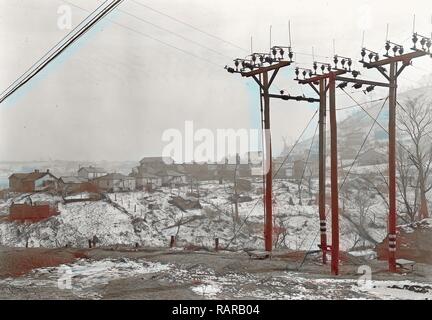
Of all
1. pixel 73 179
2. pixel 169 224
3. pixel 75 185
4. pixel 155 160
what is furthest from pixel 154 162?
pixel 169 224

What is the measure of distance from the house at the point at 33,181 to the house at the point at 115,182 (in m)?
7.53

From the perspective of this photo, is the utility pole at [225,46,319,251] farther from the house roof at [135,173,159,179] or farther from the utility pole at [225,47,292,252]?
the house roof at [135,173,159,179]

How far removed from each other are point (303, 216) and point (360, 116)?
5377 centimetres

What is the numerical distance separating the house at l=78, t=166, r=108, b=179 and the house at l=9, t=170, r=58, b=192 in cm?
566

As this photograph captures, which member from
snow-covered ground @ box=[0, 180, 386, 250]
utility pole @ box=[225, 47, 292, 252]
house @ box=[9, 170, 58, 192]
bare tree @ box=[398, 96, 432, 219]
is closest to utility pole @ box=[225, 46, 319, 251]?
utility pole @ box=[225, 47, 292, 252]

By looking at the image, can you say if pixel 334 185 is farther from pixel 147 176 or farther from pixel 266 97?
pixel 147 176

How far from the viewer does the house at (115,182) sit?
58781 mm

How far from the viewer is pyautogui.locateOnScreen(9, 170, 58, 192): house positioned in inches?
1912

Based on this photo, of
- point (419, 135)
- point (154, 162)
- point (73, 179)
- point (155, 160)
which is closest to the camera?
point (419, 135)

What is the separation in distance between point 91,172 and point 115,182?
416 centimetres

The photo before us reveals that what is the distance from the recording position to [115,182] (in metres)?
59.2

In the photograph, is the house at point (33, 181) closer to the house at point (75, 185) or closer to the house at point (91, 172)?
the house at point (75, 185)

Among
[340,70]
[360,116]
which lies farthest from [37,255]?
[360,116]
